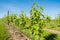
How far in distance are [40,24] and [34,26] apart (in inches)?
39.4

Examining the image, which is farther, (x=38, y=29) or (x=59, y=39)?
(x=59, y=39)

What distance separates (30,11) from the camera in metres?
26.8

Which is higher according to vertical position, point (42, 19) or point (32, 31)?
point (42, 19)

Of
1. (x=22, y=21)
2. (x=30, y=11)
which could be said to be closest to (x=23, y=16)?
(x=22, y=21)

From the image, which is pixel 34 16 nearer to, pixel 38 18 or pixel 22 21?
pixel 38 18

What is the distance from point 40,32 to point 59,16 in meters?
42.3

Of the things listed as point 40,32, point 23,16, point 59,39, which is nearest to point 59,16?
point 23,16

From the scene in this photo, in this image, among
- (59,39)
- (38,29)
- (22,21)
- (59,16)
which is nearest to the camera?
(38,29)

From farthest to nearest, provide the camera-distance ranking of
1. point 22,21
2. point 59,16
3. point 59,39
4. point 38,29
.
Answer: point 59,16, point 22,21, point 59,39, point 38,29

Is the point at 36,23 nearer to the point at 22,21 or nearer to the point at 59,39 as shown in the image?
the point at 59,39

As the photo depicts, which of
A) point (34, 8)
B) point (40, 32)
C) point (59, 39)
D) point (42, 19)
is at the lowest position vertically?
point (59, 39)

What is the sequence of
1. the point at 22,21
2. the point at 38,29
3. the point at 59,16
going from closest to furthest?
the point at 38,29 → the point at 22,21 → the point at 59,16

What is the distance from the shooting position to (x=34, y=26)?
25844 mm

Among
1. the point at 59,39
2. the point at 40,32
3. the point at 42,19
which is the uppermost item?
the point at 42,19
